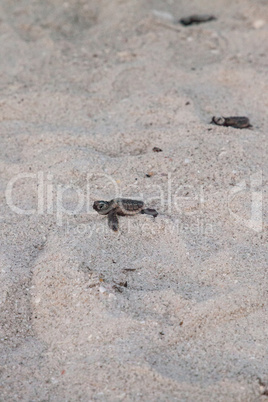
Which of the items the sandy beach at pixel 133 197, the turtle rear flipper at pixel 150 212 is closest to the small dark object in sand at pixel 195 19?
the sandy beach at pixel 133 197

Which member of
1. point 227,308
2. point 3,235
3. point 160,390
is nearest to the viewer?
point 160,390

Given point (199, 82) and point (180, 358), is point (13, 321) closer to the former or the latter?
point (180, 358)

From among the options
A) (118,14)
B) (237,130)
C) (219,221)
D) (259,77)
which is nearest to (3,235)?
(219,221)

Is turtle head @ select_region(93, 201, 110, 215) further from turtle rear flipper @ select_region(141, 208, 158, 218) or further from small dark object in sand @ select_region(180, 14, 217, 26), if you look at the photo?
small dark object in sand @ select_region(180, 14, 217, 26)

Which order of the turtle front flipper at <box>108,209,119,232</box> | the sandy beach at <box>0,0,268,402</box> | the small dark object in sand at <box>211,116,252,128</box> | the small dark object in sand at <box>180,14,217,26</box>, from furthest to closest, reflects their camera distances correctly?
the small dark object in sand at <box>180,14,217,26</box> < the small dark object in sand at <box>211,116,252,128</box> < the turtle front flipper at <box>108,209,119,232</box> < the sandy beach at <box>0,0,268,402</box>

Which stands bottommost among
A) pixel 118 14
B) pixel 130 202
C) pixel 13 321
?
pixel 13 321

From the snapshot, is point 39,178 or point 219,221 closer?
point 219,221

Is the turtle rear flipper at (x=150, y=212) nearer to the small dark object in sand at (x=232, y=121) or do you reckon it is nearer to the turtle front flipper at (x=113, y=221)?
the turtle front flipper at (x=113, y=221)

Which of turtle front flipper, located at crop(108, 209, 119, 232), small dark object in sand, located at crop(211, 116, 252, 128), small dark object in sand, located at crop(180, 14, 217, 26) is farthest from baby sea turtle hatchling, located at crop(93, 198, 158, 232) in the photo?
small dark object in sand, located at crop(180, 14, 217, 26)
